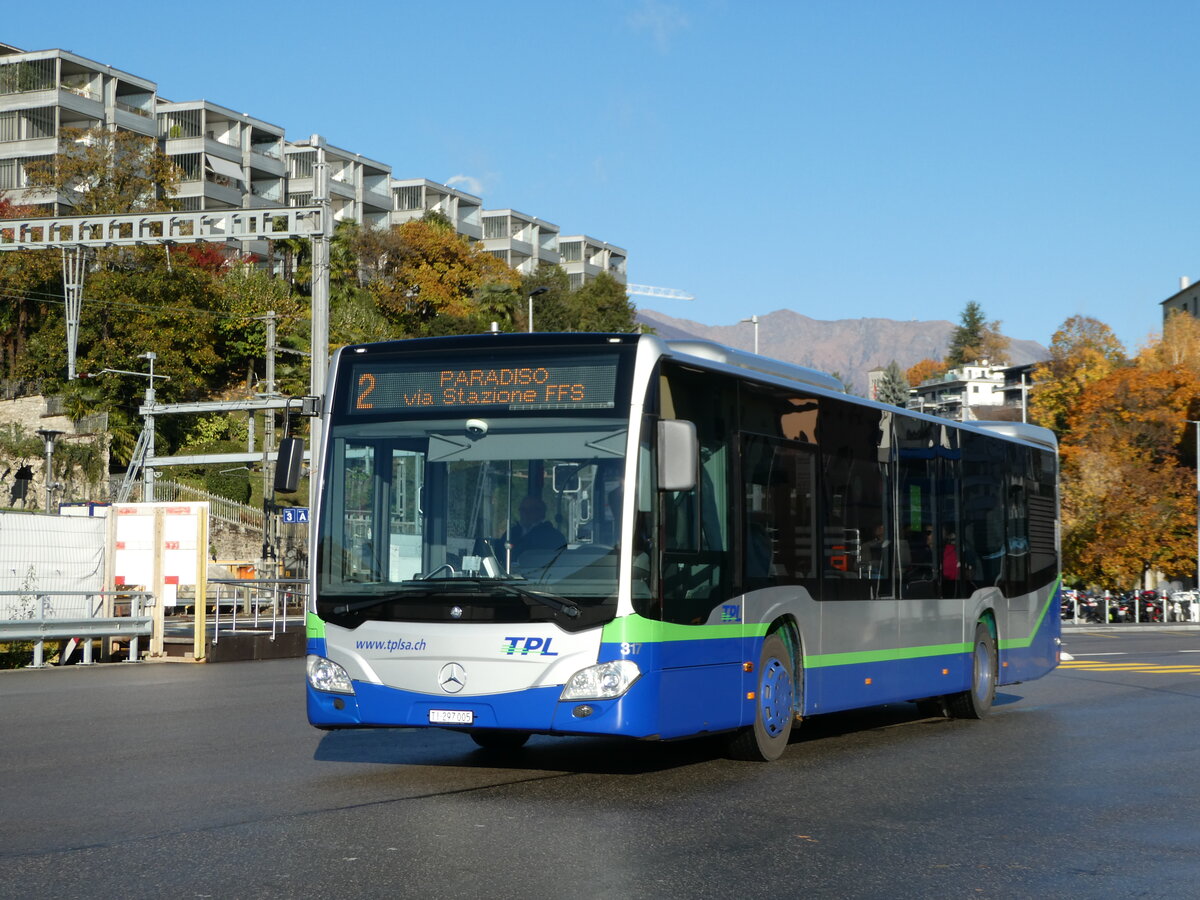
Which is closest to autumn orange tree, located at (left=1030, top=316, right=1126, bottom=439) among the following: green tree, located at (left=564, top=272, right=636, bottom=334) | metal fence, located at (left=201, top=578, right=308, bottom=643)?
green tree, located at (left=564, top=272, right=636, bottom=334)

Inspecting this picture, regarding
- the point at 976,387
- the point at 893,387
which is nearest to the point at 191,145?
the point at 893,387

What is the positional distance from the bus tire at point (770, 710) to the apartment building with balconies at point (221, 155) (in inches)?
3122

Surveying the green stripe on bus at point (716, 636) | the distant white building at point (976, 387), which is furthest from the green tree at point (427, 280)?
the distant white building at point (976, 387)

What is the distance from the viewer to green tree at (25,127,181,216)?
7144 centimetres

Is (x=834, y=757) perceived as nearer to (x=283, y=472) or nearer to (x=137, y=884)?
(x=283, y=472)

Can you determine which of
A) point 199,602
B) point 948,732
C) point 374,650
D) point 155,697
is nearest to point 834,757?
point 948,732

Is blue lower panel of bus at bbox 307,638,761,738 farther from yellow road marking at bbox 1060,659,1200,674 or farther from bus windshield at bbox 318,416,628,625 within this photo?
yellow road marking at bbox 1060,659,1200,674

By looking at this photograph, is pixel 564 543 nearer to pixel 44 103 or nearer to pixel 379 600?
pixel 379 600

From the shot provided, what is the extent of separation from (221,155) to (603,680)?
8603 centimetres

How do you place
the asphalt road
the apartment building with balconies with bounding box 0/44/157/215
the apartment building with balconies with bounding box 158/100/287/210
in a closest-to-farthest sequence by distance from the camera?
the asphalt road, the apartment building with balconies with bounding box 0/44/157/215, the apartment building with balconies with bounding box 158/100/287/210

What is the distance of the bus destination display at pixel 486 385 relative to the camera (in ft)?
34.1

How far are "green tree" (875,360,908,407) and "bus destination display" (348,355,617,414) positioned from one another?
10776cm

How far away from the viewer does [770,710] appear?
11586 millimetres

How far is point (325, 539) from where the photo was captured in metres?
10.7
